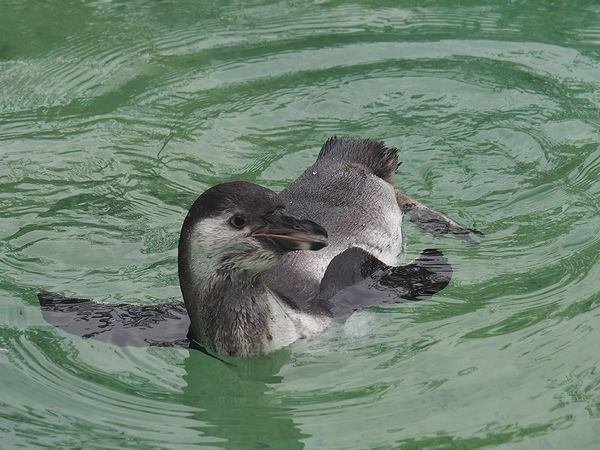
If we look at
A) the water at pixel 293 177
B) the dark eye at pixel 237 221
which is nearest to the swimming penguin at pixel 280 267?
the dark eye at pixel 237 221

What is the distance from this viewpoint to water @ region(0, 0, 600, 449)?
250 inches

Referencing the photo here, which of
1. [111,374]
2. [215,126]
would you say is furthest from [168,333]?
[215,126]

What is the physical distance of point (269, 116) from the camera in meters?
9.88

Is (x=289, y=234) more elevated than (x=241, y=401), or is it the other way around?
(x=289, y=234)

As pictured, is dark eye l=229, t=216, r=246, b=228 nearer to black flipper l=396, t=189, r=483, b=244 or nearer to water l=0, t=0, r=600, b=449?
water l=0, t=0, r=600, b=449

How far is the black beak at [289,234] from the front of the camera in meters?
6.36

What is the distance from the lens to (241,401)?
6574mm

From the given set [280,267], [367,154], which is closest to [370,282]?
[280,267]

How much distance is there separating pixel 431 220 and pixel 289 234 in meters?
2.29

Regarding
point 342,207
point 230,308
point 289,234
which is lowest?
point 342,207

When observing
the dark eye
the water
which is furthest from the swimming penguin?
the water

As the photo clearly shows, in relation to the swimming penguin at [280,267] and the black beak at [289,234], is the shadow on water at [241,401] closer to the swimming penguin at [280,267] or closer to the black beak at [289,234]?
the swimming penguin at [280,267]

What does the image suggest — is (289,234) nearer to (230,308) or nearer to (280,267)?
(230,308)

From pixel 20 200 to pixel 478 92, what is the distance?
3632 millimetres
